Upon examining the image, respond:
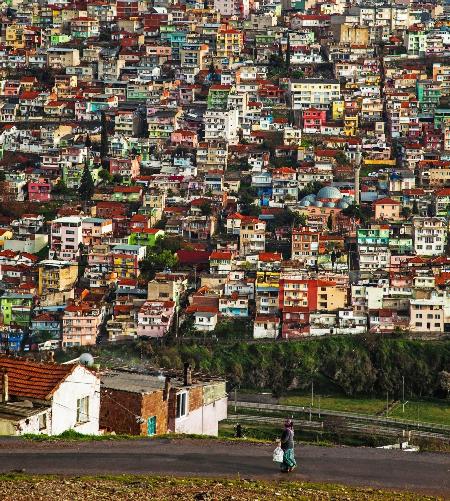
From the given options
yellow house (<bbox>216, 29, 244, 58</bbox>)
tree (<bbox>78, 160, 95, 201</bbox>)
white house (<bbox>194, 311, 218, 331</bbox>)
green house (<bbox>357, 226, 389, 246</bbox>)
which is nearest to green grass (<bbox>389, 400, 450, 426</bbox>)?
white house (<bbox>194, 311, 218, 331</bbox>)

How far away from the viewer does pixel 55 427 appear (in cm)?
962

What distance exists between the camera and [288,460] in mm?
8266

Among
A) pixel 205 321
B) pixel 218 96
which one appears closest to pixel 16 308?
Result: pixel 205 321

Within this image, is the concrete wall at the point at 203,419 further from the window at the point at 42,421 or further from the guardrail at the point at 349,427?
the guardrail at the point at 349,427

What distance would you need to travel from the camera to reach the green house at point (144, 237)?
107ft

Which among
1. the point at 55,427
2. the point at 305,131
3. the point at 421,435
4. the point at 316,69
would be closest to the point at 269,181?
the point at 305,131

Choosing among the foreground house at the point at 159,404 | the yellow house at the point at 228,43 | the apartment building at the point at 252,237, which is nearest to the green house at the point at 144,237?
the apartment building at the point at 252,237

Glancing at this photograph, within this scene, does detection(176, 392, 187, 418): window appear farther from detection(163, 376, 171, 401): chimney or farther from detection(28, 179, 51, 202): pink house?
detection(28, 179, 51, 202): pink house

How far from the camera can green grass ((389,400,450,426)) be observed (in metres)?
24.3

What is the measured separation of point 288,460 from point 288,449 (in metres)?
0.08

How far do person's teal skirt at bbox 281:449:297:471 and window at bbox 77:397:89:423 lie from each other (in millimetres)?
1997

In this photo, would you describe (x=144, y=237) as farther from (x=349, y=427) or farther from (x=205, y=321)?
(x=349, y=427)

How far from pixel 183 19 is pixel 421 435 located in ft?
99.7

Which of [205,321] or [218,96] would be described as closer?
[205,321]
